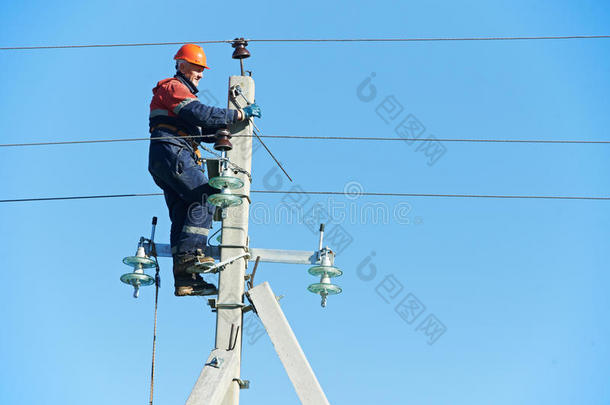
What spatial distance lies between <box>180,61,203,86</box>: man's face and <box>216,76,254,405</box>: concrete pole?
0.33 metres

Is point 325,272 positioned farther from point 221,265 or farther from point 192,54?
point 192,54

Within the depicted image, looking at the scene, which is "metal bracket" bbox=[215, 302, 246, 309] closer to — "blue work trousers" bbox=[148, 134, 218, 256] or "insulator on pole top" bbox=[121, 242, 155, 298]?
"blue work trousers" bbox=[148, 134, 218, 256]

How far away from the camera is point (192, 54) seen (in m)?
6.42

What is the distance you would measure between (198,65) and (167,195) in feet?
3.52

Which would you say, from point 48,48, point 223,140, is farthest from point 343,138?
point 48,48

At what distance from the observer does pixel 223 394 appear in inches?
207

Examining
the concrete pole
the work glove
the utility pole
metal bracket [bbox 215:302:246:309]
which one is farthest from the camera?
the work glove

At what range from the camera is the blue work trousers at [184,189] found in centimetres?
591

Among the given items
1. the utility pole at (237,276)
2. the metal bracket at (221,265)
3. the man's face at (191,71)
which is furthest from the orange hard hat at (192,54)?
the metal bracket at (221,265)

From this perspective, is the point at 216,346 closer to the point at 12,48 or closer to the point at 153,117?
the point at 153,117

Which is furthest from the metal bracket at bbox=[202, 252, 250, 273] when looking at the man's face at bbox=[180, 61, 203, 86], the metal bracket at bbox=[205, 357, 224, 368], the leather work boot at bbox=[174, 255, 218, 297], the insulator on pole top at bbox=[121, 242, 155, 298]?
the man's face at bbox=[180, 61, 203, 86]

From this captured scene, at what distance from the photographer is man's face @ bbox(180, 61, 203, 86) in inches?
253

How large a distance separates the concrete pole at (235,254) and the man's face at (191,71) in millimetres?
333

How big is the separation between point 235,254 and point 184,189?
64 centimetres
